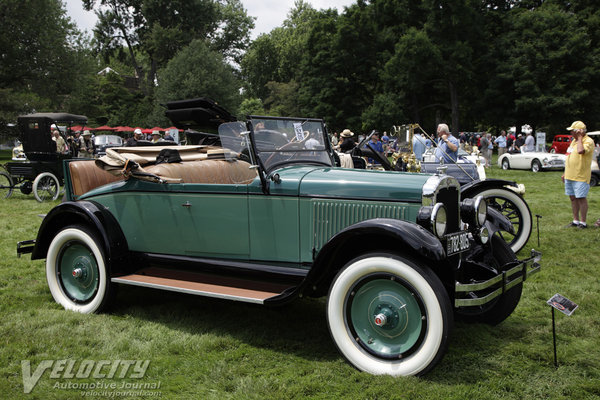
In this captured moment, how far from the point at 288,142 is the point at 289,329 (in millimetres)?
1702

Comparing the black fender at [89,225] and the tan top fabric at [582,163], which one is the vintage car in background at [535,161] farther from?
the black fender at [89,225]

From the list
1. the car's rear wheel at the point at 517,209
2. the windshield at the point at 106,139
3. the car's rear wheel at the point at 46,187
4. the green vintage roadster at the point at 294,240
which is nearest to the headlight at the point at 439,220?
the green vintage roadster at the point at 294,240

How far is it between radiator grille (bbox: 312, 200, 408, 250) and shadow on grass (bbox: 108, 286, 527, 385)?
0.83 metres

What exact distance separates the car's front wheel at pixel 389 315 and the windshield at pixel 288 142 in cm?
139

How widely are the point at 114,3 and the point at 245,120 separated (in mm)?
56474

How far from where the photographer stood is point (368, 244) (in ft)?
12.3

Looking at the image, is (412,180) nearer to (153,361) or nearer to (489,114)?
(153,361)

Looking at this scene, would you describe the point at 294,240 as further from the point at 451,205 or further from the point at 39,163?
the point at 39,163

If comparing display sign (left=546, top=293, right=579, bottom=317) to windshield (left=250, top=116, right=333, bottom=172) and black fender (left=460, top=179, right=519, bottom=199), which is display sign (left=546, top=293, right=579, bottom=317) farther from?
black fender (left=460, top=179, right=519, bottom=199)

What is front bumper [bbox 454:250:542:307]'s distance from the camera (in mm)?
3307

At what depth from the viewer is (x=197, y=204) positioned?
14.7 ft

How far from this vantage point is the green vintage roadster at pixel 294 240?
3.41 m

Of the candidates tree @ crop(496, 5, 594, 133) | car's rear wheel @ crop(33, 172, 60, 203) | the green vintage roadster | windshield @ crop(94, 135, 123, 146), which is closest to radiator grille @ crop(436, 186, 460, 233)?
the green vintage roadster

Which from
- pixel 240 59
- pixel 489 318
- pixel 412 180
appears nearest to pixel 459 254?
pixel 412 180
